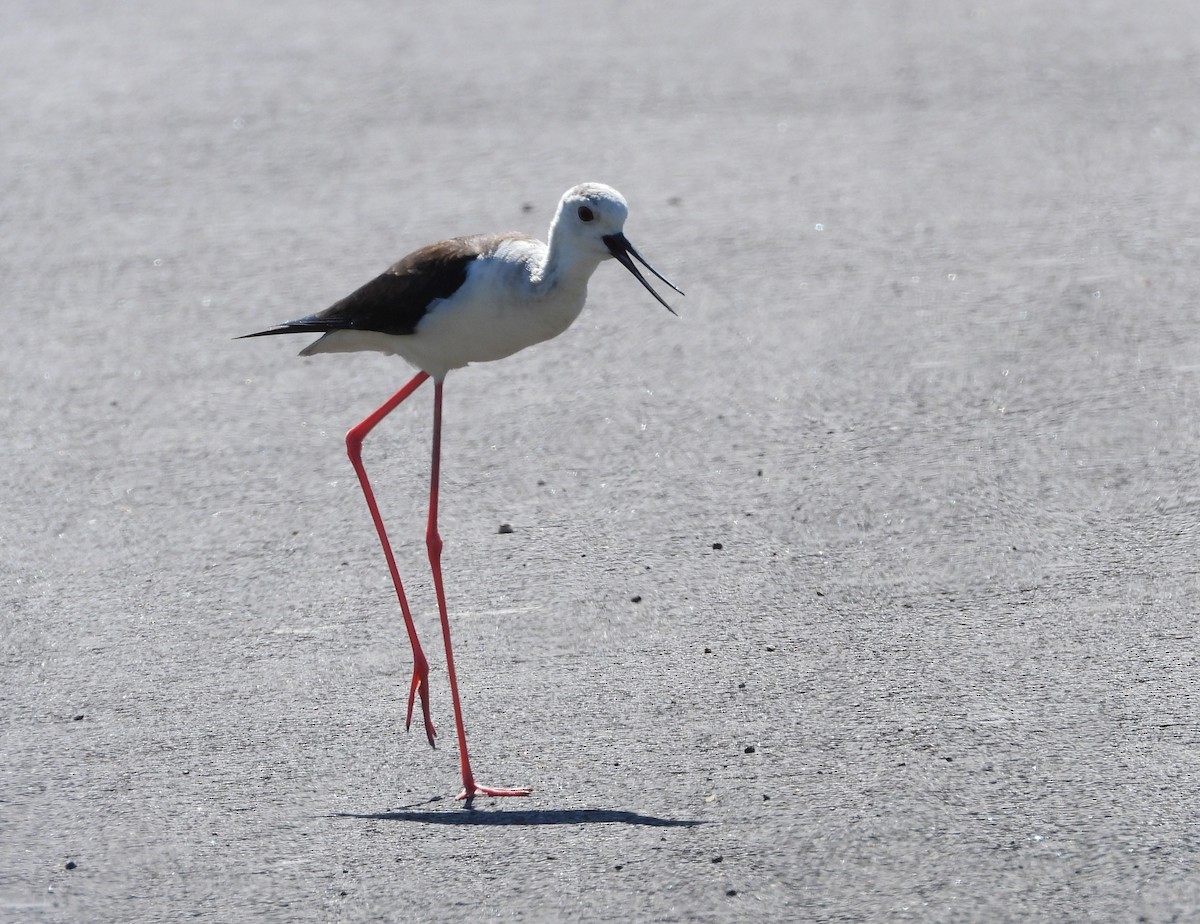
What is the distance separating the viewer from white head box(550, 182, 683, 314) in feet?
15.8

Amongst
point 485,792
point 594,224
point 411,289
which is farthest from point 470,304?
point 485,792

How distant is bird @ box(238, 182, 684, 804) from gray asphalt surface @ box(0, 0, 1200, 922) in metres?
0.28

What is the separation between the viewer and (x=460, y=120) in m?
10.1

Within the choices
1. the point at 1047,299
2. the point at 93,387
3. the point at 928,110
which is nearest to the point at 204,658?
the point at 93,387

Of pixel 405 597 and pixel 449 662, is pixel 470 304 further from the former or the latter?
pixel 449 662

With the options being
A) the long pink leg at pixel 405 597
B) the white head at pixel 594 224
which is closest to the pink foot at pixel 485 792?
the long pink leg at pixel 405 597

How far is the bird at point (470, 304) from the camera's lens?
486cm

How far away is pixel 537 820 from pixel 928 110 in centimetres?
647

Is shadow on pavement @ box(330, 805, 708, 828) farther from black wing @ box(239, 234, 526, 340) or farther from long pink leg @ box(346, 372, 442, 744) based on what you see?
black wing @ box(239, 234, 526, 340)

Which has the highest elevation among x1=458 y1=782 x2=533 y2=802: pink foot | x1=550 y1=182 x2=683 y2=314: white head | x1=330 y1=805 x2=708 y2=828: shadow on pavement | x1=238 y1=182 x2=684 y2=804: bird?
x1=550 y1=182 x2=683 y2=314: white head

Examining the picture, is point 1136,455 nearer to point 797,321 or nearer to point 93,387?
point 797,321

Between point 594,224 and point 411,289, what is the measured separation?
663mm

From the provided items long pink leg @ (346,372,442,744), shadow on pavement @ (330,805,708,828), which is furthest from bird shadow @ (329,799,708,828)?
long pink leg @ (346,372,442,744)

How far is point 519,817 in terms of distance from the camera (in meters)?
4.50
